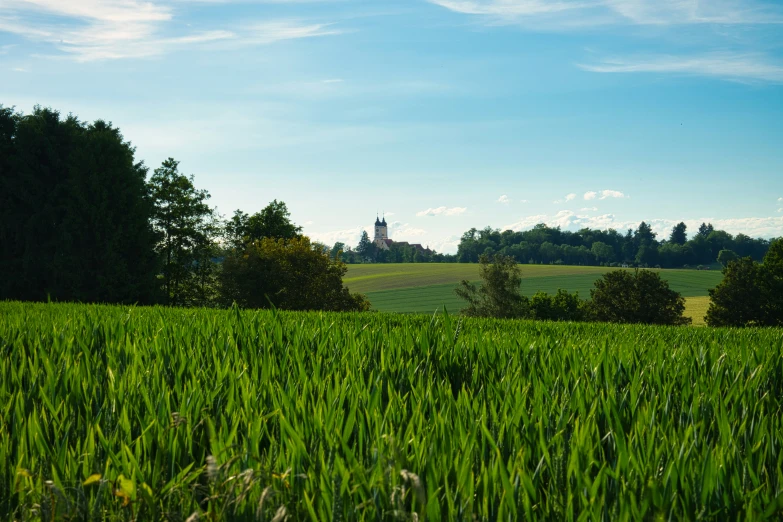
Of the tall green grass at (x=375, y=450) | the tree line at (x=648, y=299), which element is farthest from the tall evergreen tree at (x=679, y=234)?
the tall green grass at (x=375, y=450)

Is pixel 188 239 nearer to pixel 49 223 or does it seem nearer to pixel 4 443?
pixel 49 223

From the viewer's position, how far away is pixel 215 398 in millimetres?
2234

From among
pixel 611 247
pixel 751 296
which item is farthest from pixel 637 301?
pixel 611 247

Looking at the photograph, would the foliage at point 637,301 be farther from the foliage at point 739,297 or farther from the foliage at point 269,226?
the foliage at point 269,226

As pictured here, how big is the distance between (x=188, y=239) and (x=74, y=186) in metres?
13.0

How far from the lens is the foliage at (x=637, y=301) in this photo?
197 feet

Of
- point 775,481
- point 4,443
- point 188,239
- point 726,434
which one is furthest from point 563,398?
point 188,239

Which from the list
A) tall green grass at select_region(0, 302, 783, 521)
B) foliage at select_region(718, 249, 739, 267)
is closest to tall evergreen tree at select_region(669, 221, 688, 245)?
foliage at select_region(718, 249, 739, 267)

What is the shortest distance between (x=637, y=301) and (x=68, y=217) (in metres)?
54.3

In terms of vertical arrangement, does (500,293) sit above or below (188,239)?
below

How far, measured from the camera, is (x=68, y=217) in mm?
39875

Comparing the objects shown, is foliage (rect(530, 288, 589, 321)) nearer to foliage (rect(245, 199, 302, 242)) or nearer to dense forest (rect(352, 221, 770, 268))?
foliage (rect(245, 199, 302, 242))

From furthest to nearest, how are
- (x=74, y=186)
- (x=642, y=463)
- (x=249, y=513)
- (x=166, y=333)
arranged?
1. (x=74, y=186)
2. (x=166, y=333)
3. (x=642, y=463)
4. (x=249, y=513)

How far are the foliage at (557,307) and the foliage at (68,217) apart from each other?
44487mm
